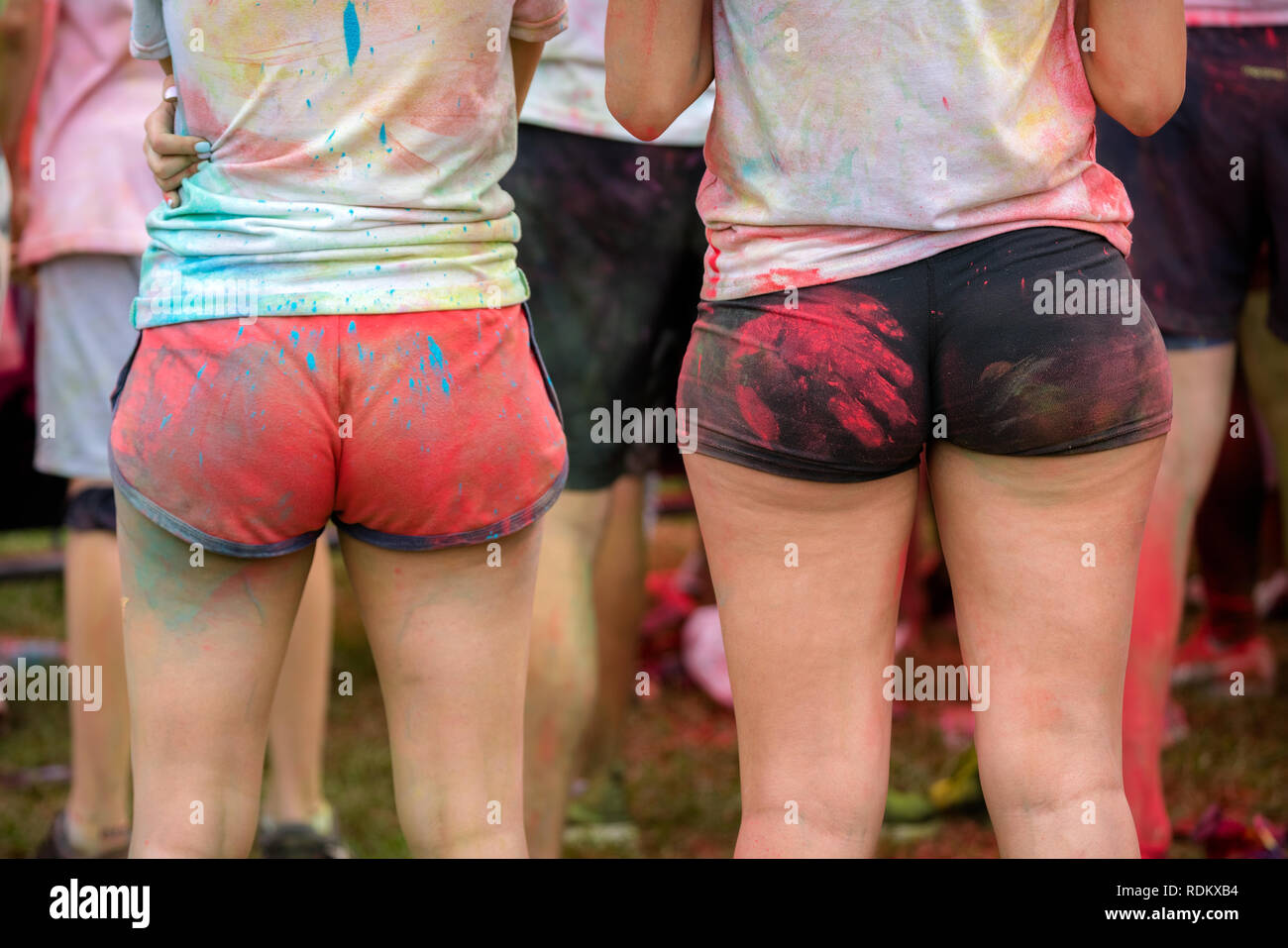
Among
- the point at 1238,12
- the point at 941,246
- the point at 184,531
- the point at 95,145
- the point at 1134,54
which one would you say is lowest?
the point at 184,531

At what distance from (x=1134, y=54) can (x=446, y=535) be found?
0.99 metres

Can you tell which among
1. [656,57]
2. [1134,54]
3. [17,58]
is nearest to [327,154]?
[656,57]

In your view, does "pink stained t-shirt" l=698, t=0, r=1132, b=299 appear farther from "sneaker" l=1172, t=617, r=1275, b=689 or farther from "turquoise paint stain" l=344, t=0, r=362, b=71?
"sneaker" l=1172, t=617, r=1275, b=689

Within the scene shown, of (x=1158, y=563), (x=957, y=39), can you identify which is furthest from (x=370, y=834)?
(x=957, y=39)

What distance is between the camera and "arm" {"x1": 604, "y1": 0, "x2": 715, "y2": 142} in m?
1.72

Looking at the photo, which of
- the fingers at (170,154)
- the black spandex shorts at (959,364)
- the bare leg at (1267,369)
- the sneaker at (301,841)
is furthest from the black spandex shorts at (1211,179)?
the sneaker at (301,841)

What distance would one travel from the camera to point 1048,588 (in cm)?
172

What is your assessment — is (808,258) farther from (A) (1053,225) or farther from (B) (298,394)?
(B) (298,394)

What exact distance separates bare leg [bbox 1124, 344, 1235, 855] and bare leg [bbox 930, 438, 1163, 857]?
949mm

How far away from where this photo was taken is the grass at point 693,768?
10.7 ft

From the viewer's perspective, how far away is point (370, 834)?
3.27 metres

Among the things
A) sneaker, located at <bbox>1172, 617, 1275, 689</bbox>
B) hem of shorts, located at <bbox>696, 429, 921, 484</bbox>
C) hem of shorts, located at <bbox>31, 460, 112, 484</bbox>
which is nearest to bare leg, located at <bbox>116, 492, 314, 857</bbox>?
hem of shorts, located at <bbox>696, 429, 921, 484</bbox>

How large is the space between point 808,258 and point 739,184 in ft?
0.43

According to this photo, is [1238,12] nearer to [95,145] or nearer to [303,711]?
[95,145]
